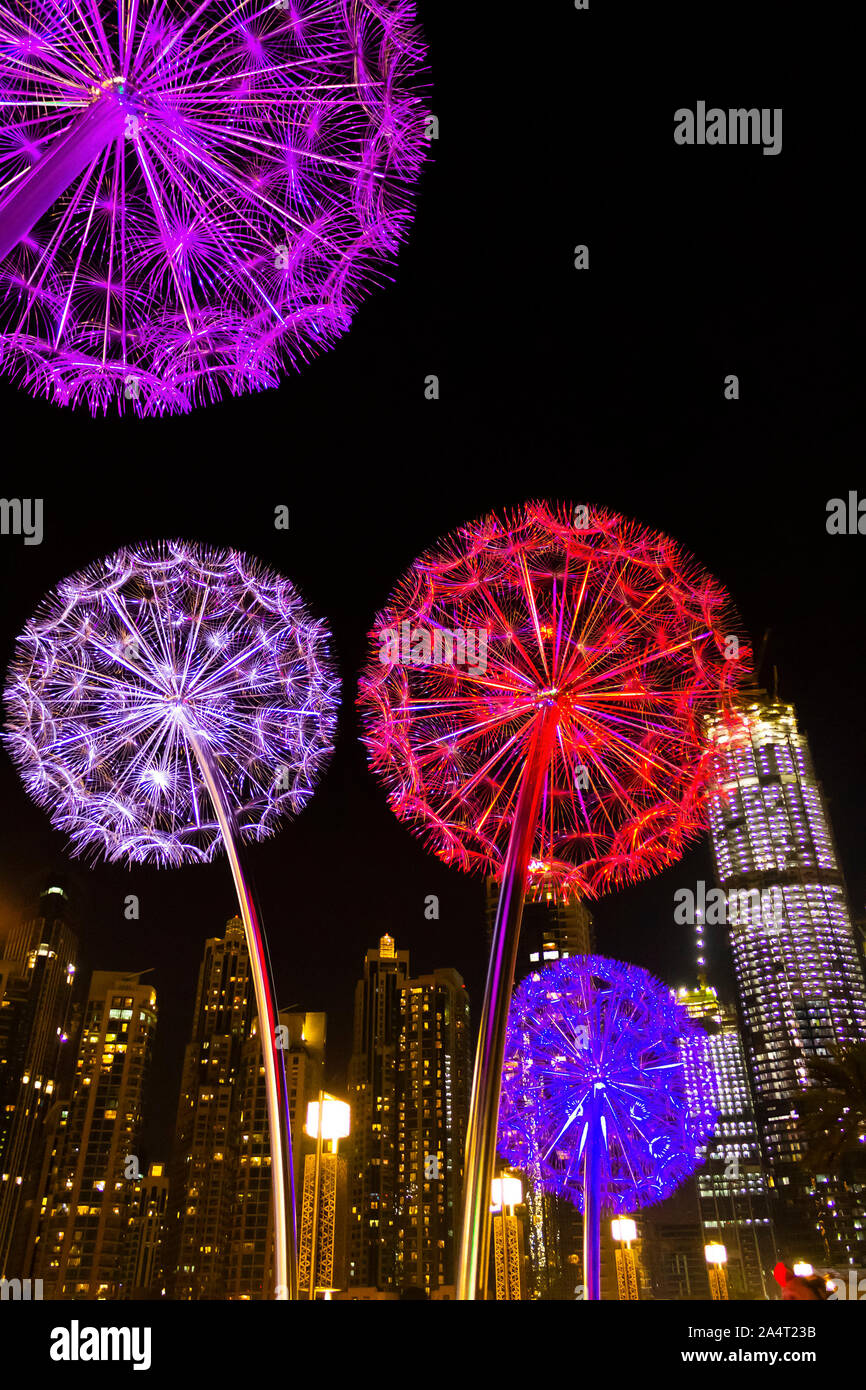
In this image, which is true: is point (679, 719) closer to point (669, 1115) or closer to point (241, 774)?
point (241, 774)

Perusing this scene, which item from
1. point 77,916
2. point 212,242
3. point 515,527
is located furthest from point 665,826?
point 77,916

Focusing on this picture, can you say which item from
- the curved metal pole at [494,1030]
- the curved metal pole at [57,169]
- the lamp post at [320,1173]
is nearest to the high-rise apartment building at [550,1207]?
the lamp post at [320,1173]

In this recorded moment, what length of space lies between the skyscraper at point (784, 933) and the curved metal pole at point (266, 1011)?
107m

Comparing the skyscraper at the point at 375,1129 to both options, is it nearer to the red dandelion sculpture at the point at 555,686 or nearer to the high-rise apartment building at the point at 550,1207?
the high-rise apartment building at the point at 550,1207

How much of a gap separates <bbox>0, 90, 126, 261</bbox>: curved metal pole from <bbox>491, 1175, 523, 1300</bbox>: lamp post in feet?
85.2

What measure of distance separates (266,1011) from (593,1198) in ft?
38.7

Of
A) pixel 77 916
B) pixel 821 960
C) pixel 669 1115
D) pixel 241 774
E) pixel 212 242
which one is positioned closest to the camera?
pixel 212 242

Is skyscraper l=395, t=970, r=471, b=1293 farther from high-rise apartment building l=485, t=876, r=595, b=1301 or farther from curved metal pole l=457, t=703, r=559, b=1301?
curved metal pole l=457, t=703, r=559, b=1301

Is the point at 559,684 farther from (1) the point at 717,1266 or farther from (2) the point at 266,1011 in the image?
(1) the point at 717,1266

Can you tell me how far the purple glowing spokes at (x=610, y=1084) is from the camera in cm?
2855

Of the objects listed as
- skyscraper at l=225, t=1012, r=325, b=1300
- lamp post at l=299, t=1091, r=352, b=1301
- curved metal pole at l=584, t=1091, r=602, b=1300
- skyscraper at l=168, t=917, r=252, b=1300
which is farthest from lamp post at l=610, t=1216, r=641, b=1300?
skyscraper at l=168, t=917, r=252, b=1300
